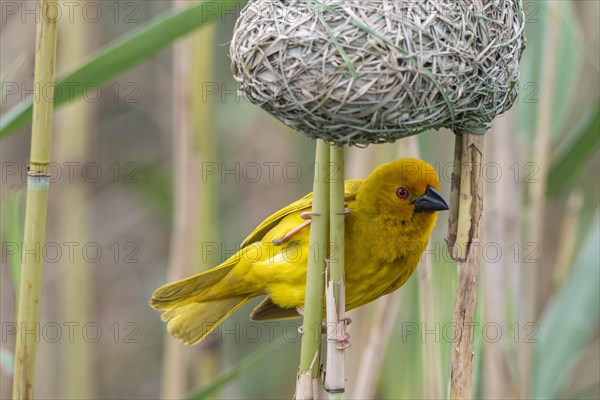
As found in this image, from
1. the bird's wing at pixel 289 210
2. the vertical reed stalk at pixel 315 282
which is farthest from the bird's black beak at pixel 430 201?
the vertical reed stalk at pixel 315 282

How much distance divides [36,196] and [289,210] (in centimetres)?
96

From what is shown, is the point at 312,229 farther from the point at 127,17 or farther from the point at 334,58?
the point at 127,17

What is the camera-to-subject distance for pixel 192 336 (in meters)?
2.69

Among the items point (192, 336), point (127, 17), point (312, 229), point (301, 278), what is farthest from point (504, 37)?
point (127, 17)

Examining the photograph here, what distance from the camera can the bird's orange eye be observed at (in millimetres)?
2488

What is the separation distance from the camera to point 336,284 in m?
1.81

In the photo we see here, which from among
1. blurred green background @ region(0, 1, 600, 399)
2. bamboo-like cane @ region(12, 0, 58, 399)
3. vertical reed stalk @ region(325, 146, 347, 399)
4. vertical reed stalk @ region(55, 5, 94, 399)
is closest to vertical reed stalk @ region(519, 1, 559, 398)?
blurred green background @ region(0, 1, 600, 399)

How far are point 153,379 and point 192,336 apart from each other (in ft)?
8.31

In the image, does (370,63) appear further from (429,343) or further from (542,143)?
(542,143)

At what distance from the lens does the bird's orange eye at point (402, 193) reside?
8.16 feet

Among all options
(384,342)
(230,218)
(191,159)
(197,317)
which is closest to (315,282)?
(384,342)

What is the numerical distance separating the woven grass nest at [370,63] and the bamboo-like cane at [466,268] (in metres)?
0.15

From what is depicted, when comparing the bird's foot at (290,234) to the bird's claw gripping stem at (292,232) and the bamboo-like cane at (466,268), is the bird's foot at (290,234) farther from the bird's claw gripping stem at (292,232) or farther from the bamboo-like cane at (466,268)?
the bamboo-like cane at (466,268)

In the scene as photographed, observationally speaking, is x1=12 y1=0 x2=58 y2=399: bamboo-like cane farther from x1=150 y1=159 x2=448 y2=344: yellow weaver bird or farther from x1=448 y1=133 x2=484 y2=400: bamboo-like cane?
x1=448 y1=133 x2=484 y2=400: bamboo-like cane
